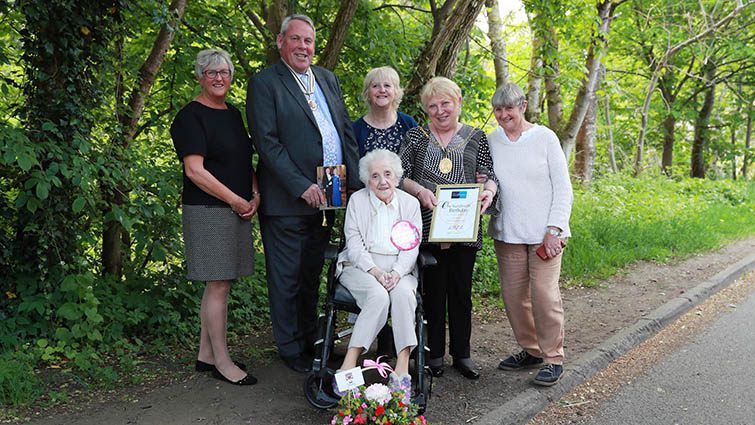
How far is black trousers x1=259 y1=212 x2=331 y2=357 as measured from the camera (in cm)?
396

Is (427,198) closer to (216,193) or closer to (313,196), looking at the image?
(313,196)

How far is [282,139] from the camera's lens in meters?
3.86

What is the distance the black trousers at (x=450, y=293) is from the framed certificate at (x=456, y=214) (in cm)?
26

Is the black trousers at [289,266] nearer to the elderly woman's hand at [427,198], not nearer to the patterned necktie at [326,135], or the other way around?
A: the patterned necktie at [326,135]

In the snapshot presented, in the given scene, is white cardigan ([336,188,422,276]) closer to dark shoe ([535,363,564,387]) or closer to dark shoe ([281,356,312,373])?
dark shoe ([281,356,312,373])

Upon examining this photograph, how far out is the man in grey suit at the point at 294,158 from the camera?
3.79 metres

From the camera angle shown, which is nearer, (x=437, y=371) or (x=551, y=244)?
(x=551, y=244)

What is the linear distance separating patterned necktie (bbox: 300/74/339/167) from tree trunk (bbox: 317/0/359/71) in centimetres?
193

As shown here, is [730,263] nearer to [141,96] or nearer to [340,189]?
[340,189]

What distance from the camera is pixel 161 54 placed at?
5.18 metres

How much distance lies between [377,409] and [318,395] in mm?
550

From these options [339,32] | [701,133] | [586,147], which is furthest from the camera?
[701,133]

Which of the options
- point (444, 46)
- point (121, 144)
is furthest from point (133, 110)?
point (444, 46)

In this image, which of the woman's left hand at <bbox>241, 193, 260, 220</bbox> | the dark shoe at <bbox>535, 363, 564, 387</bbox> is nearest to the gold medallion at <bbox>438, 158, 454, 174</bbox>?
the woman's left hand at <bbox>241, 193, 260, 220</bbox>
